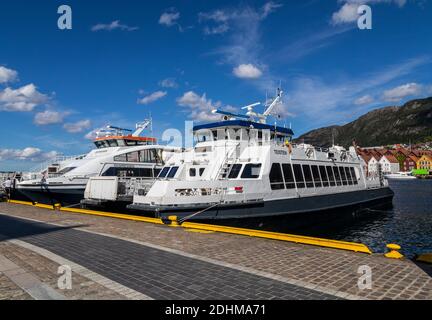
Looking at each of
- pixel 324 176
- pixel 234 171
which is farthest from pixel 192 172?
pixel 324 176

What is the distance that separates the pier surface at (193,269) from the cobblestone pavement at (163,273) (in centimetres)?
2

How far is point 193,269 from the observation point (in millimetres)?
6527

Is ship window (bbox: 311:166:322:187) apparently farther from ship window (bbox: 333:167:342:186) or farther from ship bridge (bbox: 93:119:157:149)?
ship bridge (bbox: 93:119:157:149)

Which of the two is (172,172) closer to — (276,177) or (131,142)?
(276,177)

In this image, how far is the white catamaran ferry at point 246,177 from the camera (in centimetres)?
1423

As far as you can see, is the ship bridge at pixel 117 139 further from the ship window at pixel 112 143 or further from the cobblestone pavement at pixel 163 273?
the cobblestone pavement at pixel 163 273

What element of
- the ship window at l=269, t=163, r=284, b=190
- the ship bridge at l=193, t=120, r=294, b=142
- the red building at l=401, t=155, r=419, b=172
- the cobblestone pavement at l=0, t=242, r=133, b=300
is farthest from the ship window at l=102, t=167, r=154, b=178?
the red building at l=401, t=155, r=419, b=172

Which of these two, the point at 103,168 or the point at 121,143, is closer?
the point at 103,168

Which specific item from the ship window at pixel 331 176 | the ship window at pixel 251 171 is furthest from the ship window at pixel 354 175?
the ship window at pixel 251 171

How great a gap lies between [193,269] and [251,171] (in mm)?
10266

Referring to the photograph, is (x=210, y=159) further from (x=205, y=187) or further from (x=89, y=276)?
(x=89, y=276)

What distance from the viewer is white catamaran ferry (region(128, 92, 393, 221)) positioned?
46.7 feet
